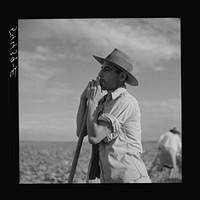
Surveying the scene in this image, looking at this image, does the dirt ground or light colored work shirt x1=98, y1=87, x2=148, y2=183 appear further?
the dirt ground

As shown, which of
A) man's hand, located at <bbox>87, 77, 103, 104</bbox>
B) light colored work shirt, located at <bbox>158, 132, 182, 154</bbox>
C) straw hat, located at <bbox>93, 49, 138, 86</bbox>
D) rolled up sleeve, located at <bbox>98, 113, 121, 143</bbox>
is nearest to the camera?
rolled up sleeve, located at <bbox>98, 113, 121, 143</bbox>

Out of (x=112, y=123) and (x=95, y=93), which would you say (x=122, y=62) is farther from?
(x=112, y=123)

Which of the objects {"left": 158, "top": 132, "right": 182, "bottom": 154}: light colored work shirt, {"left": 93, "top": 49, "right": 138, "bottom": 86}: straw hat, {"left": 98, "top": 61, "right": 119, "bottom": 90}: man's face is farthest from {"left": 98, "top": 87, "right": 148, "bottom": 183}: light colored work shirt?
{"left": 158, "top": 132, "right": 182, "bottom": 154}: light colored work shirt

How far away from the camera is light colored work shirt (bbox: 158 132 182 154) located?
976 centimetres

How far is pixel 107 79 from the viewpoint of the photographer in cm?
527

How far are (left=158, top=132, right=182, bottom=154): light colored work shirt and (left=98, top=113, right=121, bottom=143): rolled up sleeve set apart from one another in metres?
4.67

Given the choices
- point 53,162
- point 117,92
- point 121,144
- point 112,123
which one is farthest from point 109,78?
point 53,162

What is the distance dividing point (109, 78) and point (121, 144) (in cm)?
72

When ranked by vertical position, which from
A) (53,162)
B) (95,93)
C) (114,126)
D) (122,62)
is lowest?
(53,162)

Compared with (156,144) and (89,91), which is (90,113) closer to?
(89,91)

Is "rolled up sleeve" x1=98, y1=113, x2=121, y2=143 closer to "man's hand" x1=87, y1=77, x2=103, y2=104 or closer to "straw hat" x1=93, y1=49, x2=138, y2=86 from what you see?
"man's hand" x1=87, y1=77, x2=103, y2=104

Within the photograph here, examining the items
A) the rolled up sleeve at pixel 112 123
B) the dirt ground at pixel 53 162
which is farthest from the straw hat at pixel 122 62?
the dirt ground at pixel 53 162

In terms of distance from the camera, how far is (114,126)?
498 cm

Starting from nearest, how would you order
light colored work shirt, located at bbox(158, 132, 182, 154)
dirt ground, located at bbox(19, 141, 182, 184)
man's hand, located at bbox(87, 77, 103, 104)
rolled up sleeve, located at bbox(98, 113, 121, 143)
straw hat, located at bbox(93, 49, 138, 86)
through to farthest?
rolled up sleeve, located at bbox(98, 113, 121, 143), man's hand, located at bbox(87, 77, 103, 104), straw hat, located at bbox(93, 49, 138, 86), dirt ground, located at bbox(19, 141, 182, 184), light colored work shirt, located at bbox(158, 132, 182, 154)
